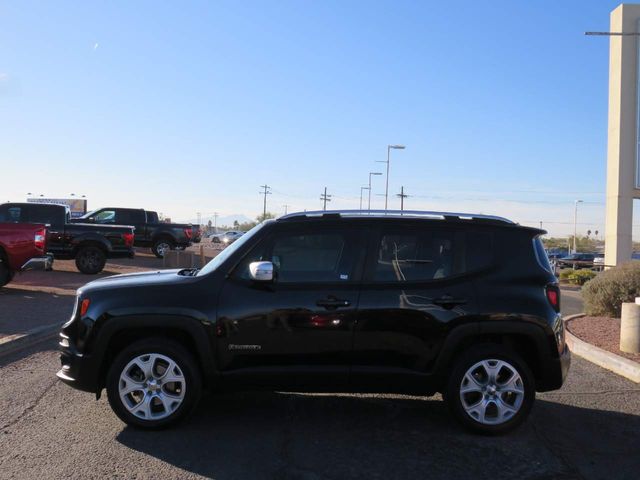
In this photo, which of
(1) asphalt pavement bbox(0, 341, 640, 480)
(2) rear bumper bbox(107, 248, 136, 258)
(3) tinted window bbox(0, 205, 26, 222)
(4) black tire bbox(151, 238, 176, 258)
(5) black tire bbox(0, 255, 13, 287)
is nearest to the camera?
(1) asphalt pavement bbox(0, 341, 640, 480)

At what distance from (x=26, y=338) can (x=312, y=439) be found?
17.5 feet

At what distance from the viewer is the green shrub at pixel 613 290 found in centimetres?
1196

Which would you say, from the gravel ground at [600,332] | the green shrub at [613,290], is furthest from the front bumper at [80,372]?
the green shrub at [613,290]

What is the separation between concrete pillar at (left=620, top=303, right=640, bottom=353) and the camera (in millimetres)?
8273

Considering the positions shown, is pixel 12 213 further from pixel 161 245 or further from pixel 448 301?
pixel 448 301

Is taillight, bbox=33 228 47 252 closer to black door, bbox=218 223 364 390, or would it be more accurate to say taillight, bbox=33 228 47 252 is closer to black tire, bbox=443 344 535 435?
black door, bbox=218 223 364 390

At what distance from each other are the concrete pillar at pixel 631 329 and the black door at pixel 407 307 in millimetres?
4047

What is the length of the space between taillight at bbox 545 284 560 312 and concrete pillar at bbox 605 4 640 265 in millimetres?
23448

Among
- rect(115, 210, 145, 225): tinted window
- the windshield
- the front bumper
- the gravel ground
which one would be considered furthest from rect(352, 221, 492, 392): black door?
rect(115, 210, 145, 225): tinted window

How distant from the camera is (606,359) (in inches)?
316

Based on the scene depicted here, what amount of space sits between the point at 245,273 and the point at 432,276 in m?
1.59

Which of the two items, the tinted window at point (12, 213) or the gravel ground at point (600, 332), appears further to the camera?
the tinted window at point (12, 213)

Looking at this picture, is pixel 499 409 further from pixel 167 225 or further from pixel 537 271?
pixel 167 225

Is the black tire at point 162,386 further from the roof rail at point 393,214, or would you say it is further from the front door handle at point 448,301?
→ the front door handle at point 448,301
